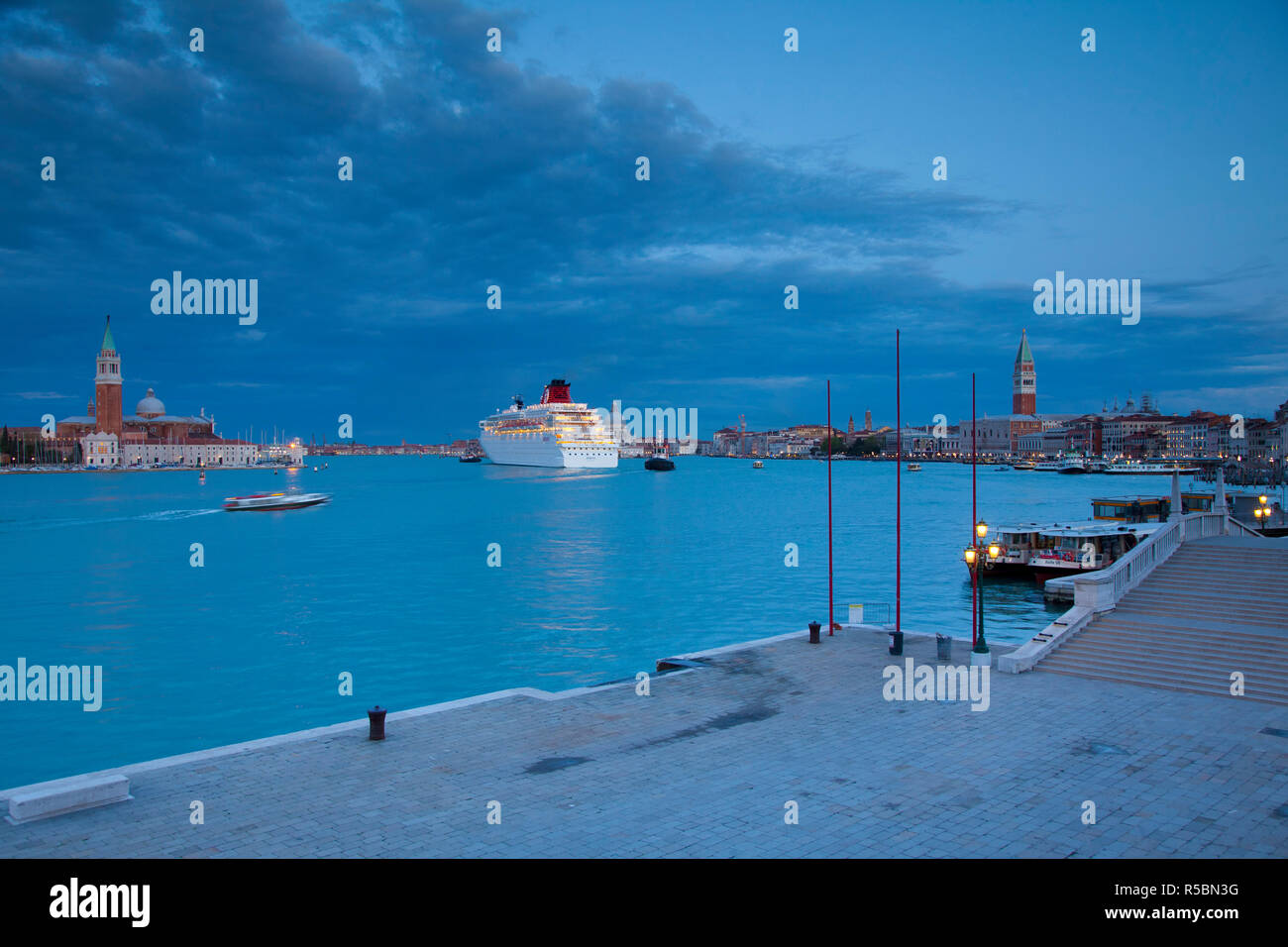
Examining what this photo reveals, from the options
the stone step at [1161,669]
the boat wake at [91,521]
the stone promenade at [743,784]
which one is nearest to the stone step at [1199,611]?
the stone step at [1161,669]

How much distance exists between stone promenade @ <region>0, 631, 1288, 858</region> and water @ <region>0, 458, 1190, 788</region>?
26.4ft

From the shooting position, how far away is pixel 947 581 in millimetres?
40250

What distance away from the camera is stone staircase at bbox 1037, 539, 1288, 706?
1472 centimetres

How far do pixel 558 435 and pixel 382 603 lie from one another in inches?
4329

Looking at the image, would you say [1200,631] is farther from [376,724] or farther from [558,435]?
[558,435]

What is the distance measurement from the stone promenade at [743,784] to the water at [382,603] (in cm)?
805

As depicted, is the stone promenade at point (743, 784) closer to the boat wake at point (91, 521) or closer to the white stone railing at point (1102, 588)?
the white stone railing at point (1102, 588)

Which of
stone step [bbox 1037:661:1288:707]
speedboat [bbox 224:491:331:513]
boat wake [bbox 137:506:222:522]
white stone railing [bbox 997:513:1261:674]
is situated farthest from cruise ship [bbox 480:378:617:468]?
stone step [bbox 1037:661:1288:707]

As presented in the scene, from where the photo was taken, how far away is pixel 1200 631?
1611cm

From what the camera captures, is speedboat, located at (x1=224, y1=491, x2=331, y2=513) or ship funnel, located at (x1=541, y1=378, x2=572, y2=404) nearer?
speedboat, located at (x1=224, y1=491, x2=331, y2=513)

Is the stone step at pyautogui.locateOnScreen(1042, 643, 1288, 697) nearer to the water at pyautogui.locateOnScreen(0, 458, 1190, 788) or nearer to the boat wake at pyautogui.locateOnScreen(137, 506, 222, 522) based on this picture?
the water at pyautogui.locateOnScreen(0, 458, 1190, 788)

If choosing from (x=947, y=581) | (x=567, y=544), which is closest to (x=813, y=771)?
(x=947, y=581)

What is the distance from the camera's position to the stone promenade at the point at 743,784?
28.1 ft
